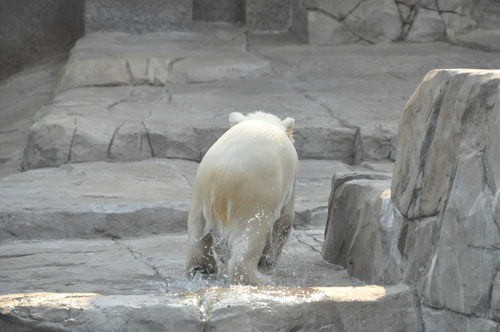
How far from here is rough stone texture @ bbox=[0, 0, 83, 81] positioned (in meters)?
11.7

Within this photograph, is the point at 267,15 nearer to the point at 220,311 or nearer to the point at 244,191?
the point at 244,191

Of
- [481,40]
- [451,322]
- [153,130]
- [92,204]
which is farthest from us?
[481,40]

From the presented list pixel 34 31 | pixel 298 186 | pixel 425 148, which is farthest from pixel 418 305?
pixel 34 31

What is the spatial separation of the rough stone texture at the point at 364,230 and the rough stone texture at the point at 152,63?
4765 mm

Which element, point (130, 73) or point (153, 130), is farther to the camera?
point (130, 73)

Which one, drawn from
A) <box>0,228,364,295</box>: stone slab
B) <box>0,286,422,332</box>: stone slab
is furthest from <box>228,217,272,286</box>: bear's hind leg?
<box>0,286,422,332</box>: stone slab

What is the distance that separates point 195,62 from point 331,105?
2.04 metres

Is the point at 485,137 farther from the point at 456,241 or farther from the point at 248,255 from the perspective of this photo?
the point at 248,255

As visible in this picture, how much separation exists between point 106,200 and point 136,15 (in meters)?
5.71

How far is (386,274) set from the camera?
3396 mm

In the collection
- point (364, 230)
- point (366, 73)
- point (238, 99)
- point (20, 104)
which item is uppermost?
point (364, 230)

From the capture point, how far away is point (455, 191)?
9.36 ft

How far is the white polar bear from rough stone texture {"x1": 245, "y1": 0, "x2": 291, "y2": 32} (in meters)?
7.89

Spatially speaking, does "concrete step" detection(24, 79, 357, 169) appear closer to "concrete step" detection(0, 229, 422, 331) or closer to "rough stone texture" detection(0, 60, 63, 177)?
"rough stone texture" detection(0, 60, 63, 177)
